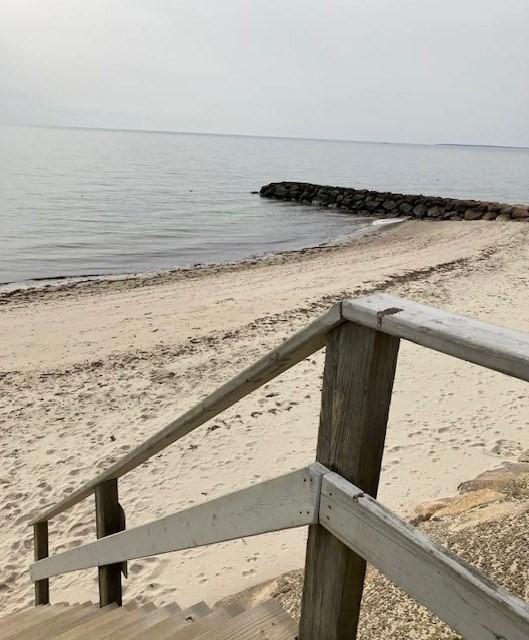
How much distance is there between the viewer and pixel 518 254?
55.5ft

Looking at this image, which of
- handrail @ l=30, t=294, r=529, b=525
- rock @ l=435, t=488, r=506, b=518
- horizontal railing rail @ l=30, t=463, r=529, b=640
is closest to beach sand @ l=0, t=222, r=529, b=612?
rock @ l=435, t=488, r=506, b=518

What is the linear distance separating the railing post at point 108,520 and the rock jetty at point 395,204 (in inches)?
1091

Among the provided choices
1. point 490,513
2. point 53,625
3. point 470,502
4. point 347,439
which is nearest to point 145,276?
point 470,502

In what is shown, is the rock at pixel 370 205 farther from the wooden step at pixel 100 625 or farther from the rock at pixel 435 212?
the wooden step at pixel 100 625

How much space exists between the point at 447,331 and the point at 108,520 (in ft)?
6.39

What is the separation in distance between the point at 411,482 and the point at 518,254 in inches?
550

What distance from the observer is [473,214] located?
95.2 ft

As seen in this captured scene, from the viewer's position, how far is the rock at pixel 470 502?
12.1 feet

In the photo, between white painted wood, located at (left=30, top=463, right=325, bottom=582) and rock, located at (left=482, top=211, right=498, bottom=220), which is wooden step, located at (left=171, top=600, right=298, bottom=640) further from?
rock, located at (left=482, top=211, right=498, bottom=220)

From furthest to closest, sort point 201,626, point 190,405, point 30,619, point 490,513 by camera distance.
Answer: point 190,405 < point 490,513 < point 30,619 < point 201,626

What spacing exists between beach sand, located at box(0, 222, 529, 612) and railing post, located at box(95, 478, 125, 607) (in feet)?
4.89

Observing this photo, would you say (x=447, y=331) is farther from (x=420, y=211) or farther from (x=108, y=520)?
(x=420, y=211)

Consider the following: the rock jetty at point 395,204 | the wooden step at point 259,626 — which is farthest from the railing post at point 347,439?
the rock jetty at point 395,204

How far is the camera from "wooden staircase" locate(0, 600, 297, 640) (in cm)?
173
